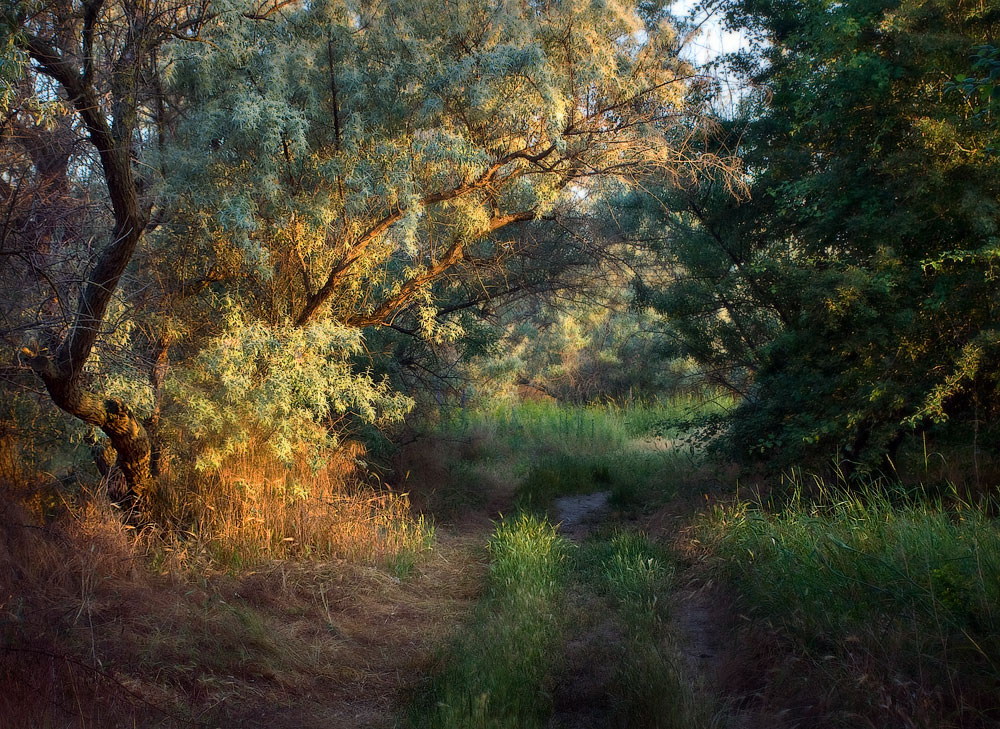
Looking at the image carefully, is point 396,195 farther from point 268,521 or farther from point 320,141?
point 268,521

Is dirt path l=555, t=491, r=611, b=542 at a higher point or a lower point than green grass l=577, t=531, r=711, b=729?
lower

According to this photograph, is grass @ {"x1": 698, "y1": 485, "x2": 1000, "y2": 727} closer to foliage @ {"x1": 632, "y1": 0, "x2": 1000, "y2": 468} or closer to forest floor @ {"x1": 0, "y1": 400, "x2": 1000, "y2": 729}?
forest floor @ {"x1": 0, "y1": 400, "x2": 1000, "y2": 729}

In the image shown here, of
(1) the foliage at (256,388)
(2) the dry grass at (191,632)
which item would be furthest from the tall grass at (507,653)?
(1) the foliage at (256,388)

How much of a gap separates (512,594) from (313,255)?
3953 millimetres

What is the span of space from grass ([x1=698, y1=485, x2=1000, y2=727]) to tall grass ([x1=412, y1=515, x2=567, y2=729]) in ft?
4.76

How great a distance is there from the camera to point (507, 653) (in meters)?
5.15

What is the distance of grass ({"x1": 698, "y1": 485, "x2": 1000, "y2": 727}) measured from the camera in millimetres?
3582

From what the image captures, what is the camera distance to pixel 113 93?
581 cm

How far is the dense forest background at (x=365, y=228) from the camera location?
603 cm

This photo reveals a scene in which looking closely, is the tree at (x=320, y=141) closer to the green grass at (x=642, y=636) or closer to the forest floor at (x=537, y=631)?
the forest floor at (x=537, y=631)

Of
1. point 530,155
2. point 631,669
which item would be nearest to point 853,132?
point 530,155

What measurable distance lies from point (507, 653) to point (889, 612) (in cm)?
232

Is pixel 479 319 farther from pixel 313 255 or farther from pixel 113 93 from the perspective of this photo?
pixel 113 93

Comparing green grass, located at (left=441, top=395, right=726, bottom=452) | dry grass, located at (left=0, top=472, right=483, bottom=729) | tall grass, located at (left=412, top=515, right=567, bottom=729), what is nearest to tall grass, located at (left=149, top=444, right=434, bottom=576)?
dry grass, located at (left=0, top=472, right=483, bottom=729)
